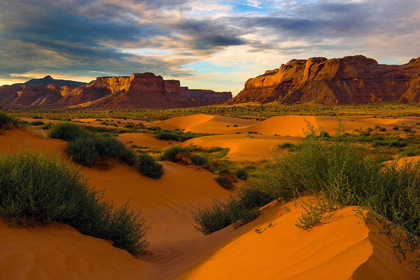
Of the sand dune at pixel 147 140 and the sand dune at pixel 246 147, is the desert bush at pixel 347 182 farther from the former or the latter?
the sand dune at pixel 147 140

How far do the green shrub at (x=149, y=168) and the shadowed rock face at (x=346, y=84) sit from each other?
10881 centimetres

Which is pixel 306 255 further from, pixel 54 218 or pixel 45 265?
pixel 54 218

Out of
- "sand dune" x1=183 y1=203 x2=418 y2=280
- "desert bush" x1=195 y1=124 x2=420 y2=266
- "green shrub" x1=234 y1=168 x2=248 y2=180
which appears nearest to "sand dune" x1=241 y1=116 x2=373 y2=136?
"green shrub" x1=234 y1=168 x2=248 y2=180

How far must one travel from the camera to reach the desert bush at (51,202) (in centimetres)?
438

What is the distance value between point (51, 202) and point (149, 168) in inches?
286

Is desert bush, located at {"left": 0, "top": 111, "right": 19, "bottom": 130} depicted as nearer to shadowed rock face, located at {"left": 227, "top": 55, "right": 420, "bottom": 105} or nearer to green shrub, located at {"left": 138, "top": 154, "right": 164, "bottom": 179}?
green shrub, located at {"left": 138, "top": 154, "right": 164, "bottom": 179}

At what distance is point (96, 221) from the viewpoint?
5.17 metres

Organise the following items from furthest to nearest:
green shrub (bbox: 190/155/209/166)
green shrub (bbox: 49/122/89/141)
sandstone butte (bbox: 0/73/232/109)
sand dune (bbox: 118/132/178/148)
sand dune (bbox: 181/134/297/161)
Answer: sandstone butte (bbox: 0/73/232/109), sand dune (bbox: 118/132/178/148), sand dune (bbox: 181/134/297/161), green shrub (bbox: 190/155/209/166), green shrub (bbox: 49/122/89/141)

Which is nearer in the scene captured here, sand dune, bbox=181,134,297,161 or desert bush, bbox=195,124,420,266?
desert bush, bbox=195,124,420,266

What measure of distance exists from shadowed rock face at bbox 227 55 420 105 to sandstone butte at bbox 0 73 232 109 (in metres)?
41.1

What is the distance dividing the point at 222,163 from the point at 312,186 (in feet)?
48.0

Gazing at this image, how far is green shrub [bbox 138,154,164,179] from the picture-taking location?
11742 millimetres

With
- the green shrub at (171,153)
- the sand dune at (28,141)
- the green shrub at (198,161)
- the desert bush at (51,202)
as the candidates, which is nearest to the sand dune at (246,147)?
the green shrub at (198,161)

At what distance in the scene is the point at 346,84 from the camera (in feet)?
396
